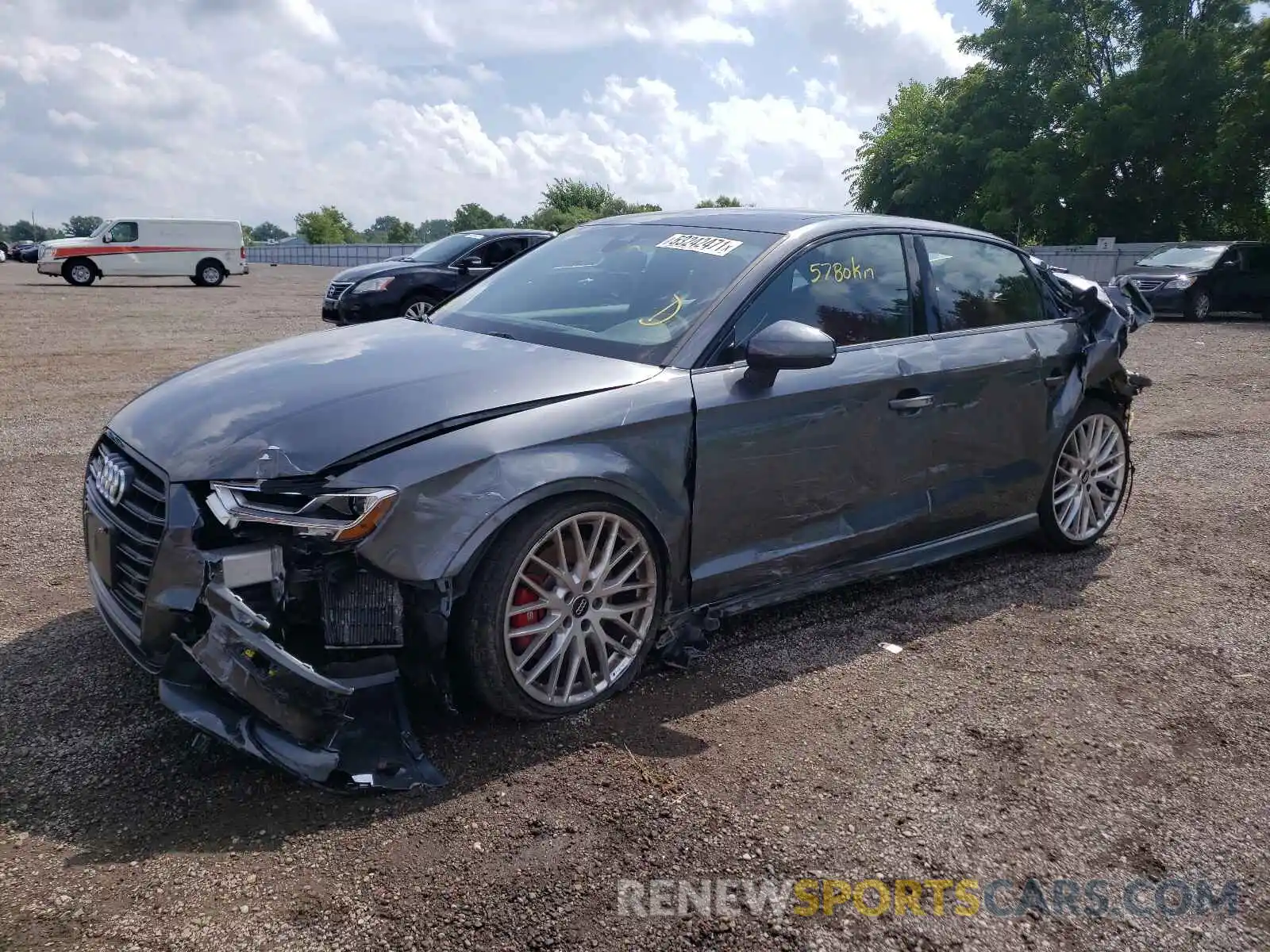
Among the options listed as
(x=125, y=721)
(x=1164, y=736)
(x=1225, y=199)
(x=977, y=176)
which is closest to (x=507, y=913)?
(x=125, y=721)

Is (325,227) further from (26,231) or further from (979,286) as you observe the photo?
(979,286)

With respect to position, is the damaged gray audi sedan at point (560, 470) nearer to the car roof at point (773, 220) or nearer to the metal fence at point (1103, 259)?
the car roof at point (773, 220)

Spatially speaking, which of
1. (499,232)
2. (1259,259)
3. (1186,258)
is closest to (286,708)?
(499,232)

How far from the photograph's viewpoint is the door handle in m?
4.24

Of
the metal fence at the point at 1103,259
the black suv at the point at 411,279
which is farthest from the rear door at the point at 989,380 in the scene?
the metal fence at the point at 1103,259

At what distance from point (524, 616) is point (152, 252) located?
31.1 meters

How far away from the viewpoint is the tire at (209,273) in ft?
103

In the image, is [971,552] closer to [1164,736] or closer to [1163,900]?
[1164,736]

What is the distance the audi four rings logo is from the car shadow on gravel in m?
0.67

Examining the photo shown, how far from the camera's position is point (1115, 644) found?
A: 4.29 m

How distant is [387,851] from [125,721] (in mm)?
1153

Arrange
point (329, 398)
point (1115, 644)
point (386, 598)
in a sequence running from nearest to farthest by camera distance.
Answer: point (386, 598), point (329, 398), point (1115, 644)

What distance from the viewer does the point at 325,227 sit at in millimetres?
109438

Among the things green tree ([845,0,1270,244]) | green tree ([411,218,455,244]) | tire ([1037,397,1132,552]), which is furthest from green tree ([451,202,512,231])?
tire ([1037,397,1132,552])
